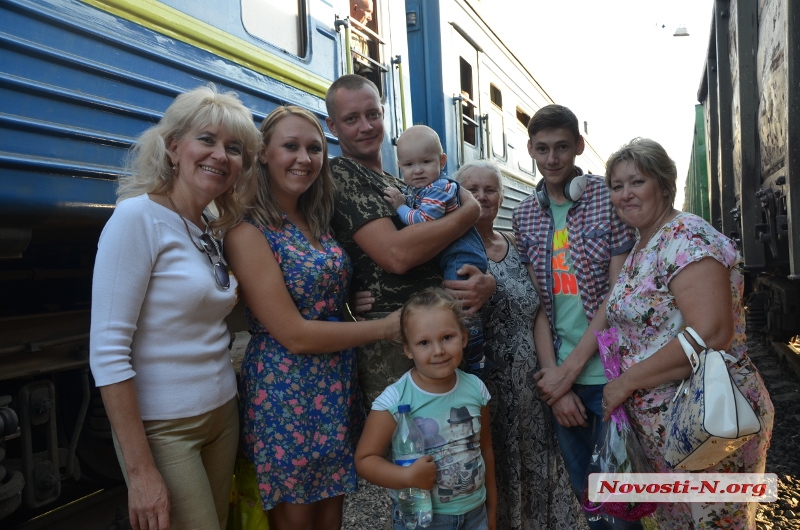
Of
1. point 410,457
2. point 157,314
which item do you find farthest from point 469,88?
point 157,314

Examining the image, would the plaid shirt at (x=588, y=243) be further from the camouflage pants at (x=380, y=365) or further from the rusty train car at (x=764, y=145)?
the rusty train car at (x=764, y=145)

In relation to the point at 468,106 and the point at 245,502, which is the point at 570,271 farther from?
the point at 468,106

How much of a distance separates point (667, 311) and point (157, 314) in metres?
1.41

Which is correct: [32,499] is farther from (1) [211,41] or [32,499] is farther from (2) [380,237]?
(1) [211,41]

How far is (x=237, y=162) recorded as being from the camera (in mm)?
1714

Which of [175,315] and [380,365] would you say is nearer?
[175,315]

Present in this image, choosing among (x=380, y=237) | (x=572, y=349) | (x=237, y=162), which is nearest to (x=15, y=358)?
(x=237, y=162)

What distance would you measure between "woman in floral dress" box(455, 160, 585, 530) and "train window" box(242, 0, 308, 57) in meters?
1.57

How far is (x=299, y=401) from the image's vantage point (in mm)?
1835

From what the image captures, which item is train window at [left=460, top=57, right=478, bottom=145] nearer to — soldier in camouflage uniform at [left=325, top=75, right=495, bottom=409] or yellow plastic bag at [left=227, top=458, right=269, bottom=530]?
soldier in camouflage uniform at [left=325, top=75, right=495, bottom=409]

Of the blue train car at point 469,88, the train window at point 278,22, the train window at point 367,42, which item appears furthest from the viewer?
the blue train car at point 469,88

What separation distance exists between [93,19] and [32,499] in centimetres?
168

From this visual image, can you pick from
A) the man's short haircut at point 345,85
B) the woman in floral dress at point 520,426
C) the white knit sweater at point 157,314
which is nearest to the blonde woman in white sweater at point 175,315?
the white knit sweater at point 157,314

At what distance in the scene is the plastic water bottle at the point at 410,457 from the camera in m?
1.82
